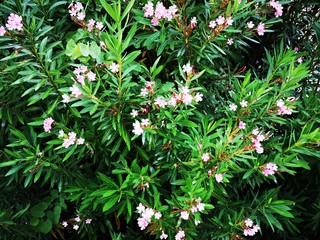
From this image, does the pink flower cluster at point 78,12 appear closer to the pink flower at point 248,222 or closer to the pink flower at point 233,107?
the pink flower at point 233,107

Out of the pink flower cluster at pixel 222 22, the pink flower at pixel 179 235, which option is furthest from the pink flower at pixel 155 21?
the pink flower at pixel 179 235

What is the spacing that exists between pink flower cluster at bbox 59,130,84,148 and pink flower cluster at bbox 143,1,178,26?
61 centimetres

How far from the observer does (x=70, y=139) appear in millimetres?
1604

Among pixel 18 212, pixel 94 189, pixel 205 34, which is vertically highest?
pixel 205 34

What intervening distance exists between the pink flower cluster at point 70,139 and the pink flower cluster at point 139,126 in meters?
0.27

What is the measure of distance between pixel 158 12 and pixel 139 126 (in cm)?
50

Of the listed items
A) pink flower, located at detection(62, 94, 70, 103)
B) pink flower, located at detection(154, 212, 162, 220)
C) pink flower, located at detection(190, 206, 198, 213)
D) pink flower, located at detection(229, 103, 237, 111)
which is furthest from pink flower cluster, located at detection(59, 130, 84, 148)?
pink flower, located at detection(229, 103, 237, 111)

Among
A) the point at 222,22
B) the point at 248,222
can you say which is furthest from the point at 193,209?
the point at 222,22

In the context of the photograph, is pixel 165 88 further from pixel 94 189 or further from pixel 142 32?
pixel 94 189

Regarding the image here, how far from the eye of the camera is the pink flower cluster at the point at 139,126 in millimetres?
1514

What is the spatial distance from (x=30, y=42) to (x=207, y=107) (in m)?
0.92

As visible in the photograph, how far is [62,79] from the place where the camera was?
1.58 metres

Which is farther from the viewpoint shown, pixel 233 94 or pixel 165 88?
pixel 233 94

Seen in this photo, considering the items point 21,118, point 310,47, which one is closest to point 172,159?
point 21,118
